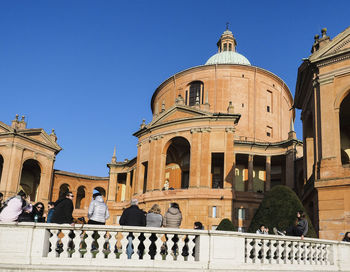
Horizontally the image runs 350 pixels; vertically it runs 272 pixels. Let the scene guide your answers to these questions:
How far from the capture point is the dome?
47688 millimetres

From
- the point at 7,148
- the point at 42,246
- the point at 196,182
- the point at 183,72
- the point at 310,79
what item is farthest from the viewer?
the point at 183,72

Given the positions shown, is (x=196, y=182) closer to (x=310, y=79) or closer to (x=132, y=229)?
(x=310, y=79)

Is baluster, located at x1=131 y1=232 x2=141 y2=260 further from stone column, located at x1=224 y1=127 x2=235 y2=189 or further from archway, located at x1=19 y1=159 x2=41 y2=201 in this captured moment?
archway, located at x1=19 y1=159 x2=41 y2=201

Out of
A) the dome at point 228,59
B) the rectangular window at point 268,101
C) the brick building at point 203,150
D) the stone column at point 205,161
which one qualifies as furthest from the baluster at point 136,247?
the dome at point 228,59

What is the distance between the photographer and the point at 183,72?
149 ft

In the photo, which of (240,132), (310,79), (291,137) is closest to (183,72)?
(240,132)

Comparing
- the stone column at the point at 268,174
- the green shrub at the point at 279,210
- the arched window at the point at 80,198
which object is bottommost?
the green shrub at the point at 279,210

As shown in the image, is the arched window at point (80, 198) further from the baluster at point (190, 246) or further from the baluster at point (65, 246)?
the baluster at point (190, 246)

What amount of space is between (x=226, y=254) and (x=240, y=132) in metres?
33.5

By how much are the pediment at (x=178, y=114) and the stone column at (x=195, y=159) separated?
1560 mm

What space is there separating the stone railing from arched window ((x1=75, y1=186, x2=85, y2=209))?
49.6 meters

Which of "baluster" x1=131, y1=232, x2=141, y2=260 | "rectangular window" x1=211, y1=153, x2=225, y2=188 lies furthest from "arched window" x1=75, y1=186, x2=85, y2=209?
"baluster" x1=131, y1=232, x2=141, y2=260

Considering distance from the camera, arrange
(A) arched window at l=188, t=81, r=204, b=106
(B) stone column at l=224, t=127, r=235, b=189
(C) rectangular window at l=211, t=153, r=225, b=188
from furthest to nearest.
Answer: (A) arched window at l=188, t=81, r=204, b=106 → (C) rectangular window at l=211, t=153, r=225, b=188 → (B) stone column at l=224, t=127, r=235, b=189

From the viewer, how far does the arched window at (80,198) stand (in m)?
57.3
